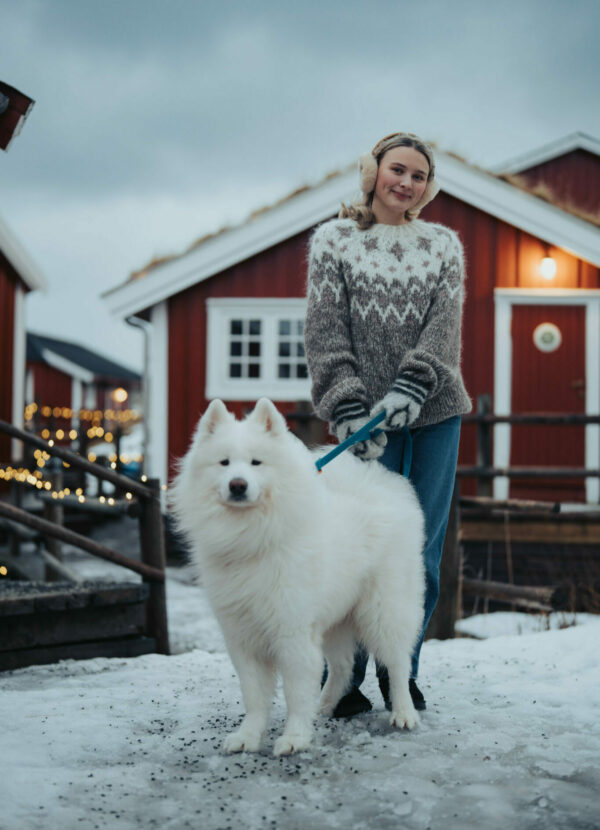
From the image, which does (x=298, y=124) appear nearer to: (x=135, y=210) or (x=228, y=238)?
(x=228, y=238)

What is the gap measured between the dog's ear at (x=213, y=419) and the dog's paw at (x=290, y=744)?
3.41 ft

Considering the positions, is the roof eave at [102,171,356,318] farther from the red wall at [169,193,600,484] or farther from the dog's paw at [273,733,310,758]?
the dog's paw at [273,733,310,758]

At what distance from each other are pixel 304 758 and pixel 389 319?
1.60m

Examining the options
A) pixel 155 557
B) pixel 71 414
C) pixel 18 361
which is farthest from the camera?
pixel 71 414

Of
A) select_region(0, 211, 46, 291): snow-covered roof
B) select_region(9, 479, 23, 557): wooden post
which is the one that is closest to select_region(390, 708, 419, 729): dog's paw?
select_region(9, 479, 23, 557): wooden post

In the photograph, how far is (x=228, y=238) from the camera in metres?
10.1

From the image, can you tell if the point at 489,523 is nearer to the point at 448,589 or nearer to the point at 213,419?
the point at 448,589

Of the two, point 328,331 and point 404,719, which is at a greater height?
point 328,331

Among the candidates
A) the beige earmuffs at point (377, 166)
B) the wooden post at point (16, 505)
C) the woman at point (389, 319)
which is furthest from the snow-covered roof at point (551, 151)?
the woman at point (389, 319)

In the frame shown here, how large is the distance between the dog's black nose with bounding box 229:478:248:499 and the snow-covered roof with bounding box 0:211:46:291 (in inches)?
415

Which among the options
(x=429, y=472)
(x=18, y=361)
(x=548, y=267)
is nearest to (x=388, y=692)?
(x=429, y=472)

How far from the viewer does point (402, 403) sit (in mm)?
2793

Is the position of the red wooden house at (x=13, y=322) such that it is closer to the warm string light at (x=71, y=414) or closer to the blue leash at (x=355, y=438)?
the warm string light at (x=71, y=414)

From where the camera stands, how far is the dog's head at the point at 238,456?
2402 millimetres
